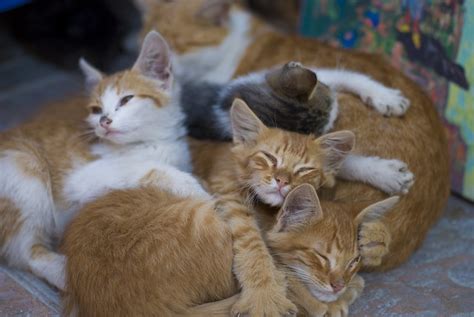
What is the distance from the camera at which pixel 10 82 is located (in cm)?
560

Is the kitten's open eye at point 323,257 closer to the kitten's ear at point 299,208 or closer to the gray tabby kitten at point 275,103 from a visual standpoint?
the kitten's ear at point 299,208

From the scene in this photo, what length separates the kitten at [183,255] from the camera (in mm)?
2693

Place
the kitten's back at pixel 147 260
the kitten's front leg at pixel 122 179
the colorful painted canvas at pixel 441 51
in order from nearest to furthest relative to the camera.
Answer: the kitten's back at pixel 147 260, the kitten's front leg at pixel 122 179, the colorful painted canvas at pixel 441 51

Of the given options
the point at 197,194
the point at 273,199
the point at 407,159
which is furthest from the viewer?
the point at 407,159

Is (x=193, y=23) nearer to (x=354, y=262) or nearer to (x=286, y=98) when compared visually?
(x=286, y=98)

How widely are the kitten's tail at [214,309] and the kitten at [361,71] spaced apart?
0.90 metres

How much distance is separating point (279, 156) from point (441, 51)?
5.18ft

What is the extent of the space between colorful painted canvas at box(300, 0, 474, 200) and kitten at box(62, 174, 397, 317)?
49.5 inches

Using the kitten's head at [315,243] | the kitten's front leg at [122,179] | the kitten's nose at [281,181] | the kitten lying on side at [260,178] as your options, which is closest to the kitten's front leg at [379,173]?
the kitten lying on side at [260,178]

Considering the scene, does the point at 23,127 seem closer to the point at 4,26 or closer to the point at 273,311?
the point at 273,311

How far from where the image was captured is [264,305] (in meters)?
2.75

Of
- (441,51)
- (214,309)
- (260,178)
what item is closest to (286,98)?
(260,178)

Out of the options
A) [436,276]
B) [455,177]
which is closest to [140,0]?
[455,177]

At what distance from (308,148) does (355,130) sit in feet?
1.57
